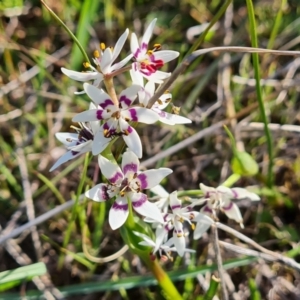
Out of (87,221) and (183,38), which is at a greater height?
(183,38)

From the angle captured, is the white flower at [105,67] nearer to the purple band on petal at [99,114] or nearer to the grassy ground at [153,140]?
the purple band on petal at [99,114]

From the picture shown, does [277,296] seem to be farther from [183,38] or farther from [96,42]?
[96,42]

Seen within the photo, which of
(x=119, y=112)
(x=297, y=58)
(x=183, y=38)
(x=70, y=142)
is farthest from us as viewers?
(x=183, y=38)

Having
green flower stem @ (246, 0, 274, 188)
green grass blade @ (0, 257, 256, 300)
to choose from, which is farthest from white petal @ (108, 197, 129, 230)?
green flower stem @ (246, 0, 274, 188)

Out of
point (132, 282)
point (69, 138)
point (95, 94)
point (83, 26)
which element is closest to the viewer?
point (95, 94)

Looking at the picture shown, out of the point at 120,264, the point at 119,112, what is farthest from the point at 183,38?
the point at 119,112

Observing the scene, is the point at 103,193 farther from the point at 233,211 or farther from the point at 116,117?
the point at 233,211

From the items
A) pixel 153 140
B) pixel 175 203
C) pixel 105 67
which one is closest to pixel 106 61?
pixel 105 67
